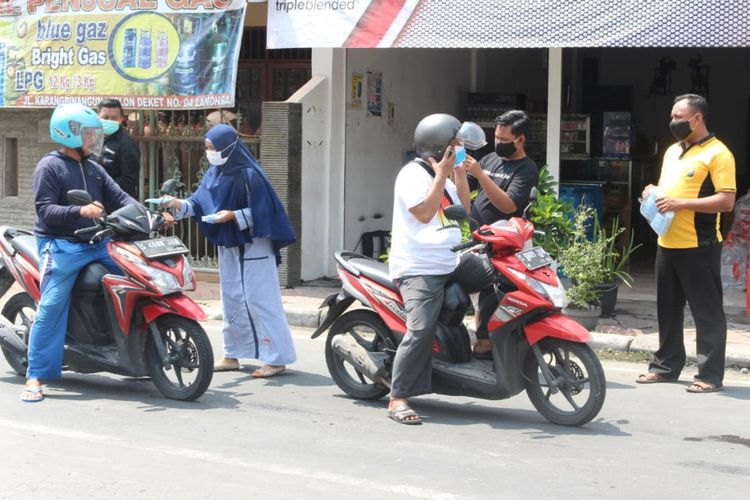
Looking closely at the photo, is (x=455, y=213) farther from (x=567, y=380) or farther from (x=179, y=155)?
(x=179, y=155)

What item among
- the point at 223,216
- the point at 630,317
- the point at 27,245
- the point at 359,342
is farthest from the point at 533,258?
the point at 630,317

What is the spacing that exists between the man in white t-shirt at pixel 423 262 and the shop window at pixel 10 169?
8856 millimetres

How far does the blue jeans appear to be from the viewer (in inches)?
271

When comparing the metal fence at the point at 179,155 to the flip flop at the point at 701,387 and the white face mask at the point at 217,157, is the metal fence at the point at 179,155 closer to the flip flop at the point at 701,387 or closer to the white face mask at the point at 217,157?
the white face mask at the point at 217,157

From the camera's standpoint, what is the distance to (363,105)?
1223cm

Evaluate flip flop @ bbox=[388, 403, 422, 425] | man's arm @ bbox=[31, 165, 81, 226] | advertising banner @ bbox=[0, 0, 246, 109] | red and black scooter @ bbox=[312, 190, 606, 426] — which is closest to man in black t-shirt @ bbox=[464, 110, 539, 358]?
red and black scooter @ bbox=[312, 190, 606, 426]

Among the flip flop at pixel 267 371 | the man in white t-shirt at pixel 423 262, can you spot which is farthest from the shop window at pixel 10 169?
the man in white t-shirt at pixel 423 262

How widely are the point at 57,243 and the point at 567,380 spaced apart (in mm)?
3161

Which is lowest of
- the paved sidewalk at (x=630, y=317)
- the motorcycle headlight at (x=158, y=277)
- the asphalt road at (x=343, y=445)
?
the asphalt road at (x=343, y=445)

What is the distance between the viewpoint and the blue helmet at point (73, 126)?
684 cm

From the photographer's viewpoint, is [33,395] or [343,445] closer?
[343,445]

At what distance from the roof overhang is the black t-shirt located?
2618mm

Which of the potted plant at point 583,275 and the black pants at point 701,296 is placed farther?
the potted plant at point 583,275

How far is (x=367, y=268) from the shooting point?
22.1 ft
